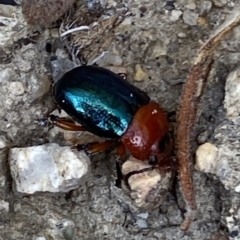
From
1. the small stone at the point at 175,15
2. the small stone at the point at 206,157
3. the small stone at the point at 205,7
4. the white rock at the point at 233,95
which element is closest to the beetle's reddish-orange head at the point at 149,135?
the small stone at the point at 206,157

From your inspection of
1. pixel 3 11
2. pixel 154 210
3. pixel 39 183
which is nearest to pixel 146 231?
pixel 154 210

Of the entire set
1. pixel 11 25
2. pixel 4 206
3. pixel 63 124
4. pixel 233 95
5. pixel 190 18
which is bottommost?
pixel 4 206

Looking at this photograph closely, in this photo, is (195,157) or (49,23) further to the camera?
(49,23)

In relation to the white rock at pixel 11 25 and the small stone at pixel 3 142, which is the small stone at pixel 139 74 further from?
the small stone at pixel 3 142

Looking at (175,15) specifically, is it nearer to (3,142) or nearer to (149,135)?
(149,135)

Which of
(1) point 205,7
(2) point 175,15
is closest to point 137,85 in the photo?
(2) point 175,15

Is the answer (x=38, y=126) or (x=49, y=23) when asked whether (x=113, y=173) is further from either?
(x=49, y=23)

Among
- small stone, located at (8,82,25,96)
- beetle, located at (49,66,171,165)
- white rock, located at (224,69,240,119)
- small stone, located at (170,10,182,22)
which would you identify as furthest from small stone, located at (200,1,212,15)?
small stone, located at (8,82,25,96)
